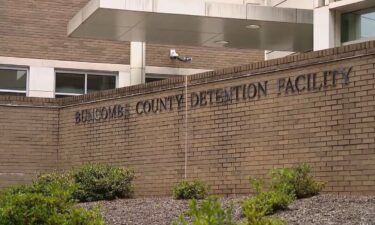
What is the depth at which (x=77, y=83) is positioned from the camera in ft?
73.4

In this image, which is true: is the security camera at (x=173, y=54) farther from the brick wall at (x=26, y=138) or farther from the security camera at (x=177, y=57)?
the brick wall at (x=26, y=138)

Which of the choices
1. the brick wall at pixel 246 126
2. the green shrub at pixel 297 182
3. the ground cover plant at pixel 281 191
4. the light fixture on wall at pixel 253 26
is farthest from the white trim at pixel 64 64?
the green shrub at pixel 297 182

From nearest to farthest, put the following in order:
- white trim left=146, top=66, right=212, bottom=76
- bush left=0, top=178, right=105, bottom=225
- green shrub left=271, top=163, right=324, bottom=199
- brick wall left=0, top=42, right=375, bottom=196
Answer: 1. bush left=0, top=178, right=105, bottom=225
2. green shrub left=271, top=163, right=324, bottom=199
3. brick wall left=0, top=42, right=375, bottom=196
4. white trim left=146, top=66, right=212, bottom=76

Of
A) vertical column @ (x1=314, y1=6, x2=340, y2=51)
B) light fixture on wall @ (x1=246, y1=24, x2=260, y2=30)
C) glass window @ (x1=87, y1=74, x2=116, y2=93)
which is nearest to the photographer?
vertical column @ (x1=314, y1=6, x2=340, y2=51)

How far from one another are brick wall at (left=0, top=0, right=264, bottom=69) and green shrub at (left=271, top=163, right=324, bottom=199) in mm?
12385

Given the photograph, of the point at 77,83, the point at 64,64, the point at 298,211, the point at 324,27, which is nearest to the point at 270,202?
the point at 298,211

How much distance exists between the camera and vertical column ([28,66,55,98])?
70.6 feet

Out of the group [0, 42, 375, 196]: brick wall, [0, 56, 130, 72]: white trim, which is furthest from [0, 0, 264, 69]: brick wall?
[0, 42, 375, 196]: brick wall

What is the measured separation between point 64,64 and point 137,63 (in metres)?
2.21

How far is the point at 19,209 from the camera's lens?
8.48m

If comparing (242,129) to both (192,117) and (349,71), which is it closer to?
(192,117)

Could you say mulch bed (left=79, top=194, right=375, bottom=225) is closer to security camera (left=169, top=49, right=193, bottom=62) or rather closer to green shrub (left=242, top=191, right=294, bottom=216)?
green shrub (left=242, top=191, right=294, bottom=216)

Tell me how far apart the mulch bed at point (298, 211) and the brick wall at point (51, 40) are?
9903 millimetres

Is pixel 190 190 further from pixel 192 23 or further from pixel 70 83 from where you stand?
pixel 70 83
